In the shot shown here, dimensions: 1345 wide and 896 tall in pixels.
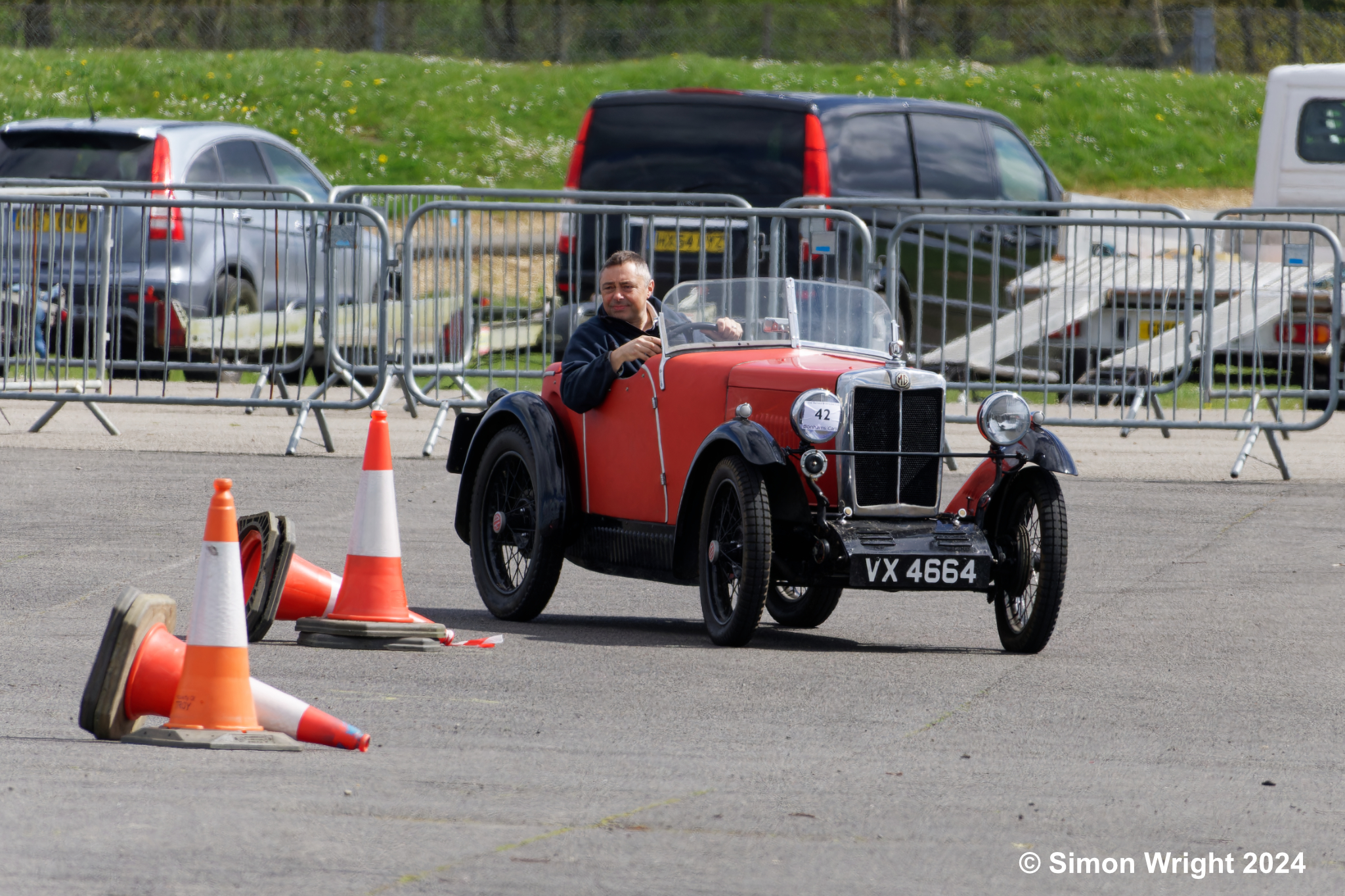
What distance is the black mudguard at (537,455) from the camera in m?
7.40

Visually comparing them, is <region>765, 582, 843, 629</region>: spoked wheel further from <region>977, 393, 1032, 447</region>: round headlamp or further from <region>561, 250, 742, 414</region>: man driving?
<region>561, 250, 742, 414</region>: man driving

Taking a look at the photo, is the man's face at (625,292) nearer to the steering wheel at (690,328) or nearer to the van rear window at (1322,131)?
the steering wheel at (690,328)

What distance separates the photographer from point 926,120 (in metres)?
15.2

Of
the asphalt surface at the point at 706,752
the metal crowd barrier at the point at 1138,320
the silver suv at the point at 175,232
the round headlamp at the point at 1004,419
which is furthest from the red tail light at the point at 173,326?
the round headlamp at the point at 1004,419

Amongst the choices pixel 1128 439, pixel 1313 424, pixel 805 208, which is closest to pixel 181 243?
pixel 805 208

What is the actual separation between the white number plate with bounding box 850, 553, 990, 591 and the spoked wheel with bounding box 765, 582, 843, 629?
627mm

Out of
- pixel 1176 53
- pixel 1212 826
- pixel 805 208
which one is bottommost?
pixel 1212 826

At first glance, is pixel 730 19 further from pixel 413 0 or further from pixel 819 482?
pixel 819 482

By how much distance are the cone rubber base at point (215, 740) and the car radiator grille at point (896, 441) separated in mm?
2454

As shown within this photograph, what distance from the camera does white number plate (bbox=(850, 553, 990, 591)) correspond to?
257 inches

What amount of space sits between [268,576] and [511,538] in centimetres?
132

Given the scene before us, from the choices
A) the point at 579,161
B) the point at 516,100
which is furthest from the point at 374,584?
the point at 516,100

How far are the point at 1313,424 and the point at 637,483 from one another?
618 centimetres

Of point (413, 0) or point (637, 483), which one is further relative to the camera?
point (413, 0)
